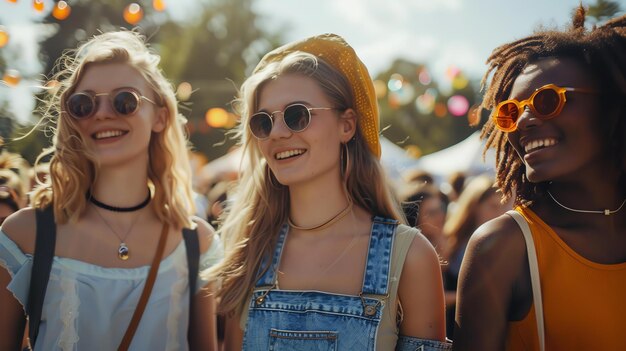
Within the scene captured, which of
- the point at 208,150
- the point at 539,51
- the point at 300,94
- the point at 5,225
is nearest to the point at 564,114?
the point at 539,51

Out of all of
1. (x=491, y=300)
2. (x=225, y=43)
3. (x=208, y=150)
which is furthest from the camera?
(x=225, y=43)

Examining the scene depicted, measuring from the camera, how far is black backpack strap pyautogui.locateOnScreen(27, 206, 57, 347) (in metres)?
2.60

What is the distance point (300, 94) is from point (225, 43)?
35.8m

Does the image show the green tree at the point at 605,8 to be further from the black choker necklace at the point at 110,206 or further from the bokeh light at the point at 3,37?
the bokeh light at the point at 3,37

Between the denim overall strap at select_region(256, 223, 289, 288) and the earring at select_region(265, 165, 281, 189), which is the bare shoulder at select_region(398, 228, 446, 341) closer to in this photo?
the denim overall strap at select_region(256, 223, 289, 288)

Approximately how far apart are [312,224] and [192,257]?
2.27 ft

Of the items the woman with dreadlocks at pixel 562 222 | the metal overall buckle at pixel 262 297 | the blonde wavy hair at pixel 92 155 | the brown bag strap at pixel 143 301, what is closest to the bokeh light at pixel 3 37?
the blonde wavy hair at pixel 92 155

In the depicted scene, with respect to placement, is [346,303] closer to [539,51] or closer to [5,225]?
[539,51]

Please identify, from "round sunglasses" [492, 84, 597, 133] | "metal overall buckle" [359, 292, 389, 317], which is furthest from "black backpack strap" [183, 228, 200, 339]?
"round sunglasses" [492, 84, 597, 133]

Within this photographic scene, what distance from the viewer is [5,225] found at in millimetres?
2697

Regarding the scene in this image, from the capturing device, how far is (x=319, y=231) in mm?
2607

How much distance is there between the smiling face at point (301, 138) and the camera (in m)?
2.52

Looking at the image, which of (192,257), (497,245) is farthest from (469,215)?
(497,245)

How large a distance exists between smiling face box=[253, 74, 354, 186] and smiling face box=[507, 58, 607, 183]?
78cm
